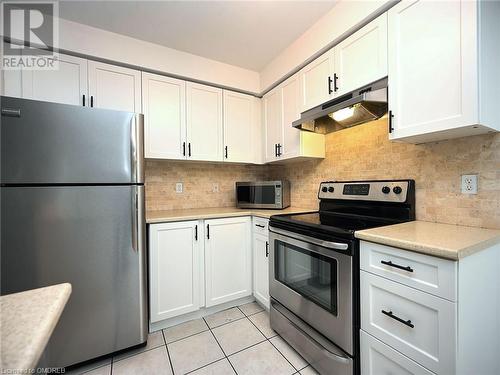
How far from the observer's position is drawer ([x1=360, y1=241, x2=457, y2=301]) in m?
0.87

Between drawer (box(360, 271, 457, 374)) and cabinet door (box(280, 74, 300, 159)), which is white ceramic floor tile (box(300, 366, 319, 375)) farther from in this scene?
cabinet door (box(280, 74, 300, 159))

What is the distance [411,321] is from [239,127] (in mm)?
2139

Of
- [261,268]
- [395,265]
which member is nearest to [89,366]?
[261,268]

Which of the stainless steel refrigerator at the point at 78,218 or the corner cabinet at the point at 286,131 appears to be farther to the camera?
the corner cabinet at the point at 286,131

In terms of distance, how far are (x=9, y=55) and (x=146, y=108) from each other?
3.01ft

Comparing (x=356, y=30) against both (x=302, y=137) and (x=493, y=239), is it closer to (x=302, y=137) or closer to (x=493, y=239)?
(x=302, y=137)

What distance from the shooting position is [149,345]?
1655 millimetres

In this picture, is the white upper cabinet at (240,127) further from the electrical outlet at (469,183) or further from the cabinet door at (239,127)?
the electrical outlet at (469,183)

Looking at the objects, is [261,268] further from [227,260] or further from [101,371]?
[101,371]

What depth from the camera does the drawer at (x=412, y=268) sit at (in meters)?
0.87

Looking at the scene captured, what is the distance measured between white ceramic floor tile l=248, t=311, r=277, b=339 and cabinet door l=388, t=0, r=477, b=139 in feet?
5.46

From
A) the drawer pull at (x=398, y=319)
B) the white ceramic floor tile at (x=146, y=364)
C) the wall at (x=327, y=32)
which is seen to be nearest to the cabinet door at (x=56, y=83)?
the wall at (x=327, y=32)

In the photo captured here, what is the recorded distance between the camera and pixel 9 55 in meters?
1.60

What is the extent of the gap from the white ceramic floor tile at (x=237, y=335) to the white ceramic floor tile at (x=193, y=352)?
0.06 m
